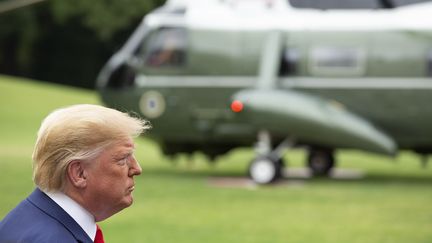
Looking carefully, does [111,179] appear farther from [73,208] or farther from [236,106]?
[236,106]

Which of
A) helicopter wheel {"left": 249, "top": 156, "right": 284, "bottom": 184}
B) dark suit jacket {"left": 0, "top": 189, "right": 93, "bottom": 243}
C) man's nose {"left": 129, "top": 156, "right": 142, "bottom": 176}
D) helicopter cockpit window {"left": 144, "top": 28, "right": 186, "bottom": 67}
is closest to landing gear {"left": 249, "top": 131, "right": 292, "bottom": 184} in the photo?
helicopter wheel {"left": 249, "top": 156, "right": 284, "bottom": 184}

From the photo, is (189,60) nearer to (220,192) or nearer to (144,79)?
(144,79)

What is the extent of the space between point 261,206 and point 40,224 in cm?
1076

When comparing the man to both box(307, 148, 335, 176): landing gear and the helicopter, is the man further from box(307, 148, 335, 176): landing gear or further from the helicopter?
box(307, 148, 335, 176): landing gear

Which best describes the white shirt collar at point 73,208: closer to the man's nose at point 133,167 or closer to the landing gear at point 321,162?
the man's nose at point 133,167

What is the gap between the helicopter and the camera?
15453 mm

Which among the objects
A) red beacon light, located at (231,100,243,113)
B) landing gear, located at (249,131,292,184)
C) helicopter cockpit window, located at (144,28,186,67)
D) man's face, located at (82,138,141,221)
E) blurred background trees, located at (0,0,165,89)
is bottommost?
man's face, located at (82,138,141,221)

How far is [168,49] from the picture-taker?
16.2 m

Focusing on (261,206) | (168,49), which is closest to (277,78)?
(168,49)

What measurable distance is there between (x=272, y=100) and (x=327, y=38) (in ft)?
4.89

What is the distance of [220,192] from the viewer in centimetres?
1467

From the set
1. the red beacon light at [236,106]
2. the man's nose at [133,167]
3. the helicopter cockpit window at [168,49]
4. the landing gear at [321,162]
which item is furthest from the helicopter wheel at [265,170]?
the man's nose at [133,167]

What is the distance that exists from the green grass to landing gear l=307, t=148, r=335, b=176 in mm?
720

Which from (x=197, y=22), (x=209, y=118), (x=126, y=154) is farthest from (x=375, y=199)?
(x=126, y=154)
